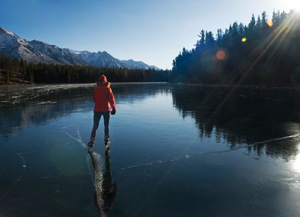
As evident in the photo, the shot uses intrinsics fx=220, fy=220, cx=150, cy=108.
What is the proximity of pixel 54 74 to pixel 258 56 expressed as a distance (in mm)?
116871

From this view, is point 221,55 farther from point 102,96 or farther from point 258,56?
point 102,96

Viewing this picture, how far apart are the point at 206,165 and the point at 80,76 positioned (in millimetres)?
158279

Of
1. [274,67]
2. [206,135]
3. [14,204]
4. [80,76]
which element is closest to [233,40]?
[274,67]

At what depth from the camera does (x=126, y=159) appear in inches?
250

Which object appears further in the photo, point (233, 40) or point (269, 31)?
point (233, 40)

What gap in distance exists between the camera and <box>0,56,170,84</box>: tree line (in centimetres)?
10909

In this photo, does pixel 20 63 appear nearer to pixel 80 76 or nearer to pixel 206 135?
pixel 80 76

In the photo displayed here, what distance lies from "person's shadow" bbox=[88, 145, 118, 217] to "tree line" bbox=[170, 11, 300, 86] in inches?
2532

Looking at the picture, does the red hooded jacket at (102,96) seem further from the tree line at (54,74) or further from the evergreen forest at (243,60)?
the tree line at (54,74)

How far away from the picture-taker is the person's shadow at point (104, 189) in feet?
12.9

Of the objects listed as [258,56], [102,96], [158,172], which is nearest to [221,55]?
[258,56]

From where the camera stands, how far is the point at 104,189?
179 inches

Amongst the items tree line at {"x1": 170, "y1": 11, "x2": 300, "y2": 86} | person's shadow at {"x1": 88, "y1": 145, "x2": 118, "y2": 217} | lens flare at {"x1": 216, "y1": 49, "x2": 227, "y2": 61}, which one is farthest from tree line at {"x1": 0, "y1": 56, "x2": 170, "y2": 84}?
person's shadow at {"x1": 88, "y1": 145, "x2": 118, "y2": 217}

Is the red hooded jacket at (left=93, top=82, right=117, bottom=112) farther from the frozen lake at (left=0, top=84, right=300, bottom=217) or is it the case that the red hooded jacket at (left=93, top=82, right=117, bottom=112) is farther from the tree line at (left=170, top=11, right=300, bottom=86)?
the tree line at (left=170, top=11, right=300, bottom=86)
